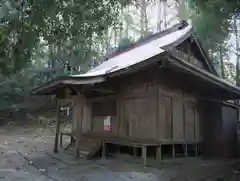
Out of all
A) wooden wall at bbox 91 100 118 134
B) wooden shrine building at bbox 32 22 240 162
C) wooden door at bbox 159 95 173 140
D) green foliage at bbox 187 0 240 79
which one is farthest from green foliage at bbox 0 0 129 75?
wooden wall at bbox 91 100 118 134

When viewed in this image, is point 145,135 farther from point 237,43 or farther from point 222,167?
point 237,43

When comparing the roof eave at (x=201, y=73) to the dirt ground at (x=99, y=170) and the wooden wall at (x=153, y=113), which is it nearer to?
the wooden wall at (x=153, y=113)

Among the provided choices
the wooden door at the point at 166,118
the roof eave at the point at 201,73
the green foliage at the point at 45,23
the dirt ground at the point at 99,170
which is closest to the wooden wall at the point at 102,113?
the dirt ground at the point at 99,170

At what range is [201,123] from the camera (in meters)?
9.93

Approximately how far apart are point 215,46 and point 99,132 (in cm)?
1149

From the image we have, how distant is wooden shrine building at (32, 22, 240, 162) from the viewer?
7.63m

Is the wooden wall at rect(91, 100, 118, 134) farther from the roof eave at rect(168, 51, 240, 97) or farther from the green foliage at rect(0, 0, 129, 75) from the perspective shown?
the green foliage at rect(0, 0, 129, 75)

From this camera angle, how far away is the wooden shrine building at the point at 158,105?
25.0 feet

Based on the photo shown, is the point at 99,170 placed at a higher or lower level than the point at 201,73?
lower

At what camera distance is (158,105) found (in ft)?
25.8

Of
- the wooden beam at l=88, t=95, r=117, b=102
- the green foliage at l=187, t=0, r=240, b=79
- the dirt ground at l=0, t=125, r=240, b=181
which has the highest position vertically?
the green foliage at l=187, t=0, r=240, b=79

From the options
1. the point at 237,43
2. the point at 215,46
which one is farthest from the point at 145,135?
the point at 237,43

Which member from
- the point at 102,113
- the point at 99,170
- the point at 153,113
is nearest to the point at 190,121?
the point at 153,113

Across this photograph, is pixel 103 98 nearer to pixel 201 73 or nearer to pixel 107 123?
pixel 107 123
